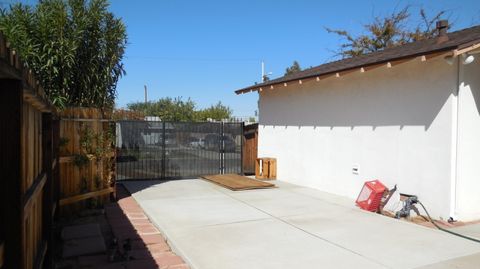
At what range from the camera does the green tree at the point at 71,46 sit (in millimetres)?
7883

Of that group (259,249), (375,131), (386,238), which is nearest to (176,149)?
(375,131)

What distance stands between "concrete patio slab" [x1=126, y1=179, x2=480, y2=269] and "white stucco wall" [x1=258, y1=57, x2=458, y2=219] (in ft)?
3.17

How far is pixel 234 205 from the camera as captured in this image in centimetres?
834

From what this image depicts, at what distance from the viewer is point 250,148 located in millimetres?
14117

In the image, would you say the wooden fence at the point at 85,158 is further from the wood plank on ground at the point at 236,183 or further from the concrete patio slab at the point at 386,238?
the concrete patio slab at the point at 386,238

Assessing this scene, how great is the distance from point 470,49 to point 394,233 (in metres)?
3.29

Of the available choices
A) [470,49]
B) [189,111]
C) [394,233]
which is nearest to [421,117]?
[470,49]

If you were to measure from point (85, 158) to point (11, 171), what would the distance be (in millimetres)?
6033

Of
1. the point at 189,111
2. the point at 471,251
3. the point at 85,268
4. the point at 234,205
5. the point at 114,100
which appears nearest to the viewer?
the point at 85,268

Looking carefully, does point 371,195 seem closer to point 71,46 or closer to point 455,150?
point 455,150

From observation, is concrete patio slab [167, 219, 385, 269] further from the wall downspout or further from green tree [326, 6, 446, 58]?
green tree [326, 6, 446, 58]

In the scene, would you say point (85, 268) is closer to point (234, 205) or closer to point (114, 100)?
point (234, 205)

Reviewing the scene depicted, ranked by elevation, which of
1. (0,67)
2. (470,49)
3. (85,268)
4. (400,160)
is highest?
(470,49)

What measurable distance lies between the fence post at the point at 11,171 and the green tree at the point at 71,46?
21.6ft
